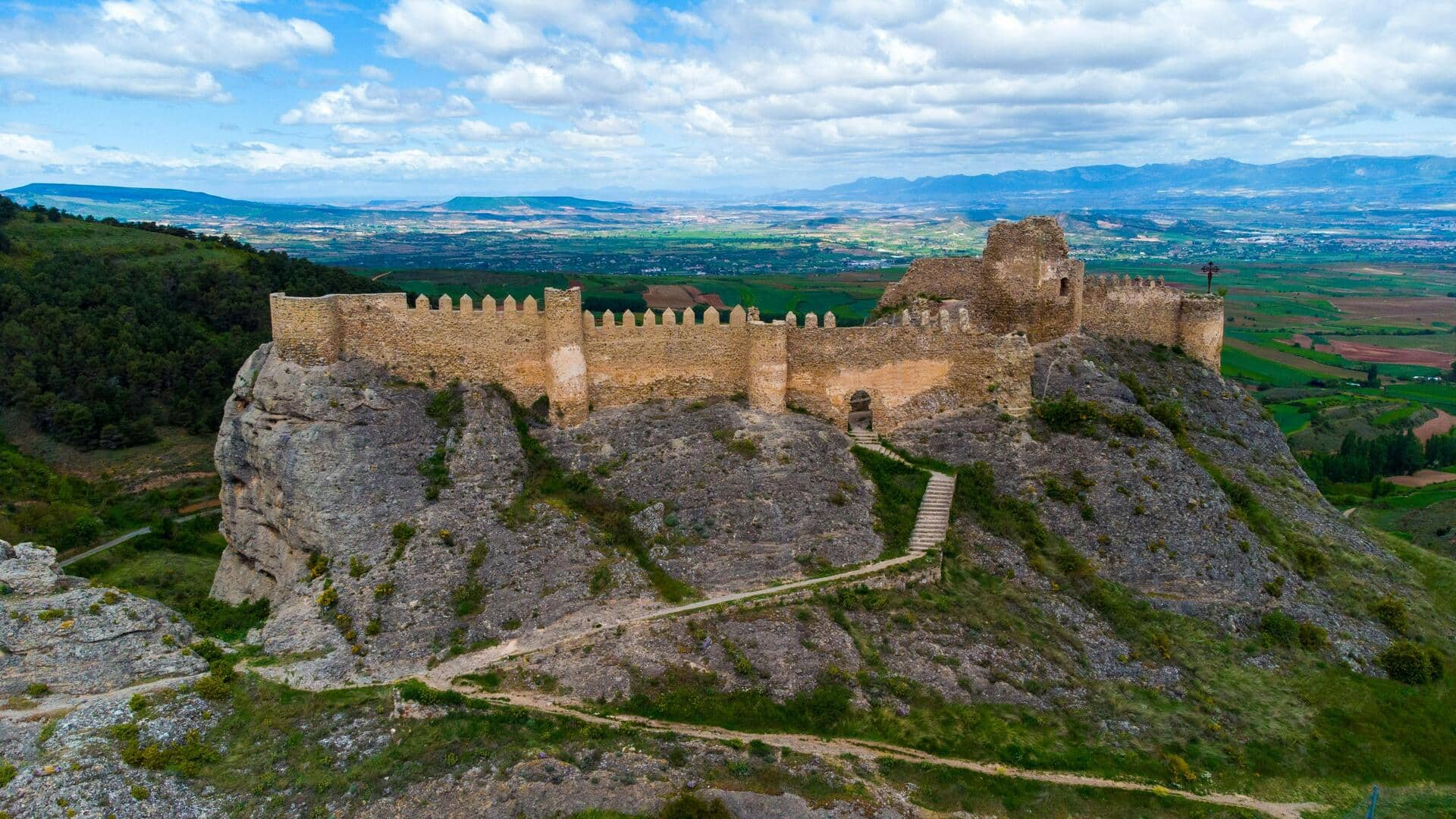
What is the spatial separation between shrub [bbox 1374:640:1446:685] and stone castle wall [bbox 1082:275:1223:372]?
18519 millimetres

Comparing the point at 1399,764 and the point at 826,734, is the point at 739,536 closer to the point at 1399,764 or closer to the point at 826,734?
the point at 826,734

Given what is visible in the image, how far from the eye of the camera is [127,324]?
72812 millimetres

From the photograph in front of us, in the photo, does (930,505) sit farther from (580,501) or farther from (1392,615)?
(1392,615)

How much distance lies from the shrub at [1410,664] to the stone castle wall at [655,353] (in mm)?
14669

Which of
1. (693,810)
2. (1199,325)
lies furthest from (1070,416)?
(693,810)

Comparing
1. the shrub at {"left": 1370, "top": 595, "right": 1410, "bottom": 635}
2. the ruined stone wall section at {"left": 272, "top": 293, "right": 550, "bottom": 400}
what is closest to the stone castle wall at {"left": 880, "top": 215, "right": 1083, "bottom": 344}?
the shrub at {"left": 1370, "top": 595, "right": 1410, "bottom": 635}

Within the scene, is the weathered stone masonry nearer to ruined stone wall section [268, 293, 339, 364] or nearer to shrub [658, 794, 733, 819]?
ruined stone wall section [268, 293, 339, 364]

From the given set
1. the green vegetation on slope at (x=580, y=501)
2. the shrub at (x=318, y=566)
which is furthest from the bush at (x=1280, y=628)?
the shrub at (x=318, y=566)

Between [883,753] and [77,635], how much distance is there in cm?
2306

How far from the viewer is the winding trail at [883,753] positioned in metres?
23.0

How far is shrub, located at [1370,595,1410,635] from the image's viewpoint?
103ft

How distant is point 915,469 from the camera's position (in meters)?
34.3

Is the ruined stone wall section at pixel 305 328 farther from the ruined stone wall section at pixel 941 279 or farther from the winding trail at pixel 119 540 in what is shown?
the ruined stone wall section at pixel 941 279

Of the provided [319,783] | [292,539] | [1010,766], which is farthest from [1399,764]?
[292,539]
